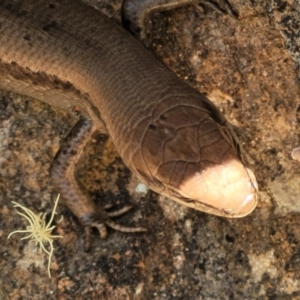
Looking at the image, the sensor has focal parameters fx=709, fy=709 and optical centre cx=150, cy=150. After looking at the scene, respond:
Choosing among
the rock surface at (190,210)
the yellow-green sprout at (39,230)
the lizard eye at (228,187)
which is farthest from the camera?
the yellow-green sprout at (39,230)

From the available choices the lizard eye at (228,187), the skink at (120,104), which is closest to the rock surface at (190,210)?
the skink at (120,104)

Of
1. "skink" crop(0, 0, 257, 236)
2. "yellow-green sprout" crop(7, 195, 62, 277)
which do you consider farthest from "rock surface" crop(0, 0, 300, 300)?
"skink" crop(0, 0, 257, 236)

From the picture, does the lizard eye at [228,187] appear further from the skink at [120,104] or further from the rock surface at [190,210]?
the rock surface at [190,210]

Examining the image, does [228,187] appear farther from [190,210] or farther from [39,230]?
[39,230]

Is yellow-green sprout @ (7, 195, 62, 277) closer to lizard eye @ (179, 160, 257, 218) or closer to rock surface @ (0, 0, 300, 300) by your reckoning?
rock surface @ (0, 0, 300, 300)

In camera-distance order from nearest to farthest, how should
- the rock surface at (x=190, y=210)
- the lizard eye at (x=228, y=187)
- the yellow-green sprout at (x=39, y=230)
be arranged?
the lizard eye at (x=228, y=187) → the rock surface at (x=190, y=210) → the yellow-green sprout at (x=39, y=230)

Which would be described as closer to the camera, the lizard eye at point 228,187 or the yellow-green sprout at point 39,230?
the lizard eye at point 228,187

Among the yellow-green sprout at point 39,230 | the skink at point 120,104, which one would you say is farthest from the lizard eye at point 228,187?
the yellow-green sprout at point 39,230

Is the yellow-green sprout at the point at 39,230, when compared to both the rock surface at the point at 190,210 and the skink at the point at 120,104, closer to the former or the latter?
the rock surface at the point at 190,210

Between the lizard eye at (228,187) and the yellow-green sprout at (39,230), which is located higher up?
the lizard eye at (228,187)
